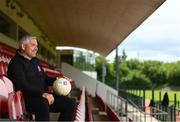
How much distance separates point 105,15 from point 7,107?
1815 cm

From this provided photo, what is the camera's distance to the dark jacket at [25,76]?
5.46m

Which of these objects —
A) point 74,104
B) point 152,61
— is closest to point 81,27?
point 74,104

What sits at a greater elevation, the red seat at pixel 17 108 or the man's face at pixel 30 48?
the man's face at pixel 30 48

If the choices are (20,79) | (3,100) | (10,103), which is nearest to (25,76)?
(20,79)

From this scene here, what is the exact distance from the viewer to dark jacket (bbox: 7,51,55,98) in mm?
5457

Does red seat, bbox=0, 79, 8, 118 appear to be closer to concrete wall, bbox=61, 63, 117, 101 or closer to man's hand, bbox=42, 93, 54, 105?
man's hand, bbox=42, 93, 54, 105

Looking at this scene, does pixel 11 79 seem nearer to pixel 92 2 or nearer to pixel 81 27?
pixel 92 2

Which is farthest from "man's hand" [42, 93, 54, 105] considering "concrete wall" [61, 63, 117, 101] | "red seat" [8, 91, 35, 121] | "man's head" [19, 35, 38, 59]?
"concrete wall" [61, 63, 117, 101]

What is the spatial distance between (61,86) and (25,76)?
61 centimetres

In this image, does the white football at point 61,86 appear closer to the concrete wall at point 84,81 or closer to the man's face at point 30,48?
the man's face at point 30,48

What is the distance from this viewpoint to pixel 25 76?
5562 mm

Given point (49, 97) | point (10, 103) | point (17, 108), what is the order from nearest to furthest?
point (10, 103) → point (17, 108) → point (49, 97)

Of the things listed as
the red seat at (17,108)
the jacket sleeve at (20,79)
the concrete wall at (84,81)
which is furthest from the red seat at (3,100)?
the concrete wall at (84,81)

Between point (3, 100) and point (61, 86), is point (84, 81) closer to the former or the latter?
point (61, 86)
